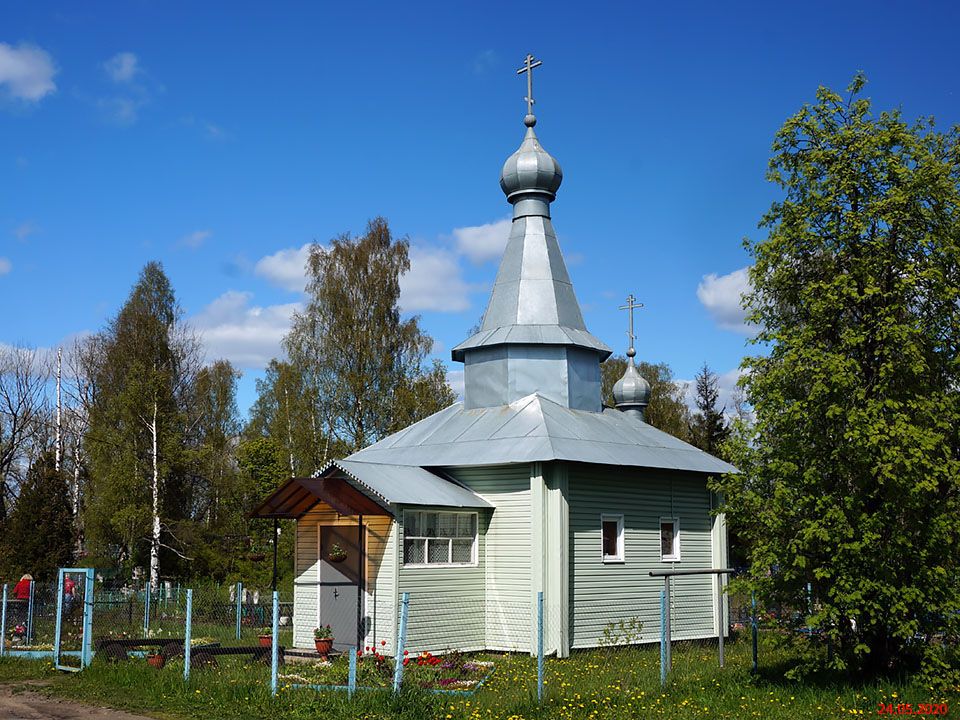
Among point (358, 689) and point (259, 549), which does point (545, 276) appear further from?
point (259, 549)

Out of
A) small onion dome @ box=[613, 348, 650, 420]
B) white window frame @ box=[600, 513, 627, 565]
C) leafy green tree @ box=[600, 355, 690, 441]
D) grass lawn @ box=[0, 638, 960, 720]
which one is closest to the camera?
grass lawn @ box=[0, 638, 960, 720]

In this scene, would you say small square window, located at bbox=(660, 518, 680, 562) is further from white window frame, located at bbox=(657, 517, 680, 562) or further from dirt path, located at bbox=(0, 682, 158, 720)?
dirt path, located at bbox=(0, 682, 158, 720)

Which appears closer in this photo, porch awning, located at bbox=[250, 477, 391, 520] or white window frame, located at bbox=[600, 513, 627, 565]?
porch awning, located at bbox=[250, 477, 391, 520]

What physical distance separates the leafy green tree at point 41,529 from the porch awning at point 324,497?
570 inches

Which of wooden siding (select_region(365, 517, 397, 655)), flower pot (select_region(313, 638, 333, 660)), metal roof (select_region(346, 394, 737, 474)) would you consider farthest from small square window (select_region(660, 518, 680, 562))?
flower pot (select_region(313, 638, 333, 660))

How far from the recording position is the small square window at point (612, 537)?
18.5m

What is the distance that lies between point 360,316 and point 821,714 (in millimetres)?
22966

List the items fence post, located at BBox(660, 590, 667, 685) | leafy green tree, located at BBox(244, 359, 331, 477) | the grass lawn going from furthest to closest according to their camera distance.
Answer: leafy green tree, located at BBox(244, 359, 331, 477) < fence post, located at BBox(660, 590, 667, 685) < the grass lawn

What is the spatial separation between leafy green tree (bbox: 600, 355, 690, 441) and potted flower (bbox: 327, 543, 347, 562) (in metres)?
25.0

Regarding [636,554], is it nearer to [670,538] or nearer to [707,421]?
[670,538]

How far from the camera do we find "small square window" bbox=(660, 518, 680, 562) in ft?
65.1

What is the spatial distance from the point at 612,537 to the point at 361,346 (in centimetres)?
1537

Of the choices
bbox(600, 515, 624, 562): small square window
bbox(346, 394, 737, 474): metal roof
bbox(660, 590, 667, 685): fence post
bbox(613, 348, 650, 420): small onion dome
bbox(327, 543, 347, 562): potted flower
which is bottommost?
bbox(660, 590, 667, 685): fence post

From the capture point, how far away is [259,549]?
3522 centimetres
